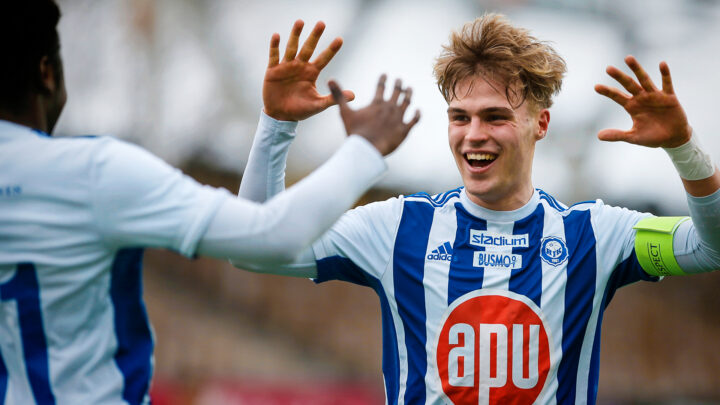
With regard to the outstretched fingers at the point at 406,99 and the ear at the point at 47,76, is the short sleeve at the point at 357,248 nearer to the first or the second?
the outstretched fingers at the point at 406,99

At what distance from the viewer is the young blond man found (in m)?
2.38

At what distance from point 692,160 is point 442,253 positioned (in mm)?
884

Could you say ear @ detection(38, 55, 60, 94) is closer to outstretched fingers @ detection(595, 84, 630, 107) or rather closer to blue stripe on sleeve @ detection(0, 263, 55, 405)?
blue stripe on sleeve @ detection(0, 263, 55, 405)

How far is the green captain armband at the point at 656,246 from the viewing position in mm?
2418

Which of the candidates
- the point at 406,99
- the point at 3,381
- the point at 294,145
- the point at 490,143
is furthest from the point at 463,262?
the point at 294,145

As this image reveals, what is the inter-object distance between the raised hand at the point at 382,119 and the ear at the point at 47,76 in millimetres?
674

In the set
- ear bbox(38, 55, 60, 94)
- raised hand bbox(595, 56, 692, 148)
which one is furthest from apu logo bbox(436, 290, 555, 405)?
ear bbox(38, 55, 60, 94)

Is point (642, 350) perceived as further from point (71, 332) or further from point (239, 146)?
point (71, 332)

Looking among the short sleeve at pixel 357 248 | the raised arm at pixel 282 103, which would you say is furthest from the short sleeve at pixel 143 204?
the short sleeve at pixel 357 248

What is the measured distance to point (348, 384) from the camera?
785 cm

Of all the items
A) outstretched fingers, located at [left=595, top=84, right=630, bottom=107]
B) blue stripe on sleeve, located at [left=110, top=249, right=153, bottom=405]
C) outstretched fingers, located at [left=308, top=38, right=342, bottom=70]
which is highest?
outstretched fingers, located at [left=308, top=38, right=342, bottom=70]

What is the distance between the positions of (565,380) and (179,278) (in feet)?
28.7

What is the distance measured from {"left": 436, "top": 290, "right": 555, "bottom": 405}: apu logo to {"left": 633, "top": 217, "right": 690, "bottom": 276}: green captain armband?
41cm

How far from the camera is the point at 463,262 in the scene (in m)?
2.58
